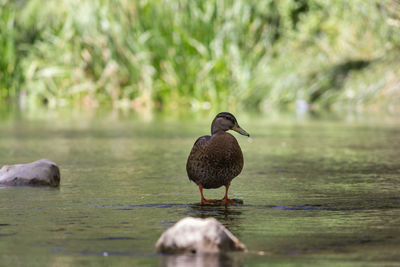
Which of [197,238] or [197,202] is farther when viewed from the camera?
[197,202]

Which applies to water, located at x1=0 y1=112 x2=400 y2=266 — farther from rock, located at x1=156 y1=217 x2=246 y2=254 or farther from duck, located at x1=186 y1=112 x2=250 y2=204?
duck, located at x1=186 y1=112 x2=250 y2=204

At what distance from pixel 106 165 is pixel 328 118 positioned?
778 centimetres

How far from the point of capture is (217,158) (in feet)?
20.8

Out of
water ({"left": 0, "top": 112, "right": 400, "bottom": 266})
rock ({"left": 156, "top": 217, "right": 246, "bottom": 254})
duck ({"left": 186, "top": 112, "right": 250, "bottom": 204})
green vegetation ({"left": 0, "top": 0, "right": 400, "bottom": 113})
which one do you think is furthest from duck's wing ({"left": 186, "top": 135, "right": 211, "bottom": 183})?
green vegetation ({"left": 0, "top": 0, "right": 400, "bottom": 113})

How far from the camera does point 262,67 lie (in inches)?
800

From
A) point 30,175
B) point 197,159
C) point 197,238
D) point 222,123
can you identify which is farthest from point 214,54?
point 197,238

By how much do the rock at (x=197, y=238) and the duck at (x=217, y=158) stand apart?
1888 mm

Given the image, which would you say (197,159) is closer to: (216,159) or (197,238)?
(216,159)

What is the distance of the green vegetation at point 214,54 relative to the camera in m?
19.3

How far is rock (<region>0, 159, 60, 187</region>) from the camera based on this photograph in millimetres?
7453

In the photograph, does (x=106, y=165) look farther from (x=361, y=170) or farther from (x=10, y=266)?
(x=10, y=266)

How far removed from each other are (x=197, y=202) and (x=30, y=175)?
1655 mm

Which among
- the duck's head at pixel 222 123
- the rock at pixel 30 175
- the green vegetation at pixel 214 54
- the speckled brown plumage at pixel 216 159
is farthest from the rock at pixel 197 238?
the green vegetation at pixel 214 54

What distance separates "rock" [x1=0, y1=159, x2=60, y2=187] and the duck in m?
1.50
